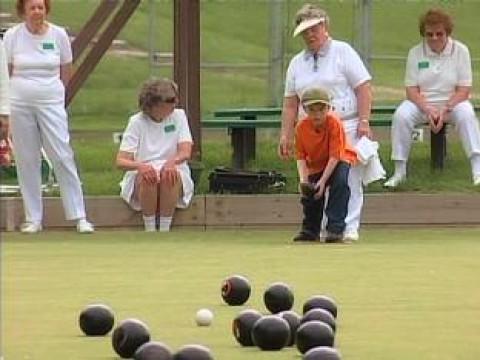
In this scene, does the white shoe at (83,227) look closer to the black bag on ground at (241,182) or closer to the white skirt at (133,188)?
the white skirt at (133,188)

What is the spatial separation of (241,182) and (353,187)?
184 cm

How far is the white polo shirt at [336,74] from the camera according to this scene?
12484mm

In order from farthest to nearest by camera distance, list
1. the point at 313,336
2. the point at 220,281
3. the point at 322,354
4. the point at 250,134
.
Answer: the point at 250,134, the point at 220,281, the point at 313,336, the point at 322,354

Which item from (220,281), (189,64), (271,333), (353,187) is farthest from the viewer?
(189,64)

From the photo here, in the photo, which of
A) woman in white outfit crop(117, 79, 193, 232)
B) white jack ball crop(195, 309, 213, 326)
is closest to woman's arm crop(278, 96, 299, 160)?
woman in white outfit crop(117, 79, 193, 232)

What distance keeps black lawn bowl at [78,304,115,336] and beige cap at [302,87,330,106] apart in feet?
16.9

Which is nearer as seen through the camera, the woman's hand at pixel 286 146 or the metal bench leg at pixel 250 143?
the woman's hand at pixel 286 146

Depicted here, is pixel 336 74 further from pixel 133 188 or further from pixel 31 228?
pixel 31 228

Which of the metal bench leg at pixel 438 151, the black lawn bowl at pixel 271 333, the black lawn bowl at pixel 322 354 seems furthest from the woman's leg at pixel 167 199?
the black lawn bowl at pixel 322 354

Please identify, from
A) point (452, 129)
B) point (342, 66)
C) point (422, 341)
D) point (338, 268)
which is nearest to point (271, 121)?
point (452, 129)

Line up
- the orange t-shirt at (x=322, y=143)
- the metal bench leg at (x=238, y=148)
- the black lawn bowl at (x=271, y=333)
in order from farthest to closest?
the metal bench leg at (x=238, y=148)
the orange t-shirt at (x=322, y=143)
the black lawn bowl at (x=271, y=333)

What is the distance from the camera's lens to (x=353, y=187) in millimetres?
12562

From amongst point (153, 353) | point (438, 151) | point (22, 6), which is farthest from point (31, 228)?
point (153, 353)

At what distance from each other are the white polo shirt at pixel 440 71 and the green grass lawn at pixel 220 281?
55.5 inches
